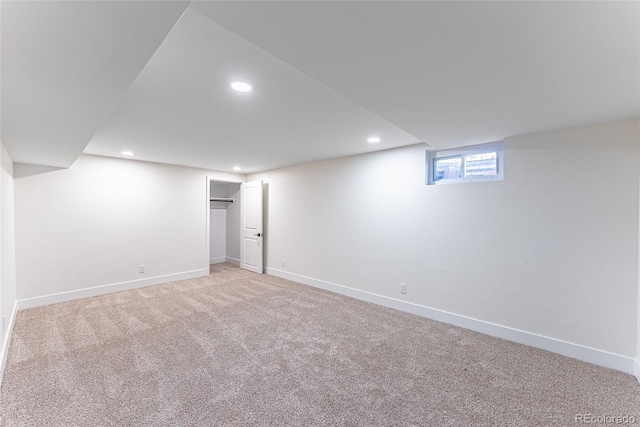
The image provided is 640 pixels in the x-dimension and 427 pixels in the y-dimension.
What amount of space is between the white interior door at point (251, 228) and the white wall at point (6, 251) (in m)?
3.51

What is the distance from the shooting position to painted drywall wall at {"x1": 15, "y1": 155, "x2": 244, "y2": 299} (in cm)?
382

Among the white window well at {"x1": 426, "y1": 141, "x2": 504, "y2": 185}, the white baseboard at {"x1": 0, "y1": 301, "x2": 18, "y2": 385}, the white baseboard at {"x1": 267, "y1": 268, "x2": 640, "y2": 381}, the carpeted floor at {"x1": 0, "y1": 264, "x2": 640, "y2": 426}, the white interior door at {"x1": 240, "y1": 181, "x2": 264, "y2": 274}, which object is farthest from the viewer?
the white interior door at {"x1": 240, "y1": 181, "x2": 264, "y2": 274}

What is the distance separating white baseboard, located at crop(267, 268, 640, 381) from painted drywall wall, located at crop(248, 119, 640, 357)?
56mm

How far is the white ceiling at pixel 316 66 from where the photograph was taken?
104 centimetres

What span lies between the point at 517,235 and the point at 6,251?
5553 millimetres

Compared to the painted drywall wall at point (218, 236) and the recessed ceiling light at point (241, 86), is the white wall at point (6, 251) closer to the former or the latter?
the recessed ceiling light at point (241, 86)

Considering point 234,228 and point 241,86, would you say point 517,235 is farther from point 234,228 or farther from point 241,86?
point 234,228

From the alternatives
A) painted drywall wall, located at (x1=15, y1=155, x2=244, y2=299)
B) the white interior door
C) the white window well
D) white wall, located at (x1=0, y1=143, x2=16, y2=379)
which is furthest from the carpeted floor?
the white interior door

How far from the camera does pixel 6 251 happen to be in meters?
2.96

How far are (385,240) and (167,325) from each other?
3026mm

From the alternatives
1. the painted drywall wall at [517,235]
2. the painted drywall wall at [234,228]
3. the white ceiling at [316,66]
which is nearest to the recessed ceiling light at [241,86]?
the white ceiling at [316,66]

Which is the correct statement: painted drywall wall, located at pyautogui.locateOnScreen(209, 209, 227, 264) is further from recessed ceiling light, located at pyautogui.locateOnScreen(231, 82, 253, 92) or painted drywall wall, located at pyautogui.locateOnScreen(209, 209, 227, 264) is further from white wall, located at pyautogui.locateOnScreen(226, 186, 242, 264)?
recessed ceiling light, located at pyautogui.locateOnScreen(231, 82, 253, 92)

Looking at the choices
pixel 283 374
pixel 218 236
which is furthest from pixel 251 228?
pixel 283 374

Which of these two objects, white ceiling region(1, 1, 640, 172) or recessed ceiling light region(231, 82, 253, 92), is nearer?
white ceiling region(1, 1, 640, 172)
